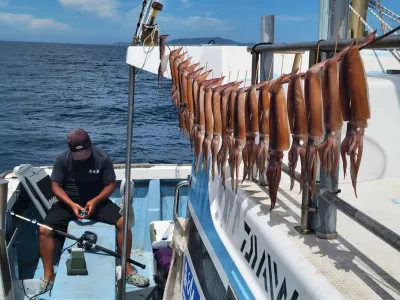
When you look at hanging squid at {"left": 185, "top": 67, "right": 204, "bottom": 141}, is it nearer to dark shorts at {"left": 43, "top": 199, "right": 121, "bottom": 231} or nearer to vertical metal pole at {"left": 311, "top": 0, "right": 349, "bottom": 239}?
vertical metal pole at {"left": 311, "top": 0, "right": 349, "bottom": 239}

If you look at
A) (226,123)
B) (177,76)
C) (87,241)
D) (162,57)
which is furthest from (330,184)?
(87,241)

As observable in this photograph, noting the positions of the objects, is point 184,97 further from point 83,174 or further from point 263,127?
point 83,174

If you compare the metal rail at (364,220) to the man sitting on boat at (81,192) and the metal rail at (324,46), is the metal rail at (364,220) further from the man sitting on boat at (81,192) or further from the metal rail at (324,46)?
the man sitting on boat at (81,192)

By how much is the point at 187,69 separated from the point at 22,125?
62.6 ft

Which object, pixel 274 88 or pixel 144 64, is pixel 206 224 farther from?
pixel 144 64

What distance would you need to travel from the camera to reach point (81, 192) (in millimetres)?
6320

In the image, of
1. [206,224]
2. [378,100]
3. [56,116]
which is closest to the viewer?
[206,224]

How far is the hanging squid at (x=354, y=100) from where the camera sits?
1.63 m

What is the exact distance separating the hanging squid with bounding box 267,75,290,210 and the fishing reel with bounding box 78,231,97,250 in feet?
11.7

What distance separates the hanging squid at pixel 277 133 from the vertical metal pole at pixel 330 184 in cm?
18

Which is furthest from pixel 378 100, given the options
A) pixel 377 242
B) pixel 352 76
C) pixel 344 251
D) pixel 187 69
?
pixel 352 76

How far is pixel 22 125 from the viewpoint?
21297 millimetres

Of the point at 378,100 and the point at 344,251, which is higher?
the point at 378,100

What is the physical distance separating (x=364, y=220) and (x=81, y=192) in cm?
501
